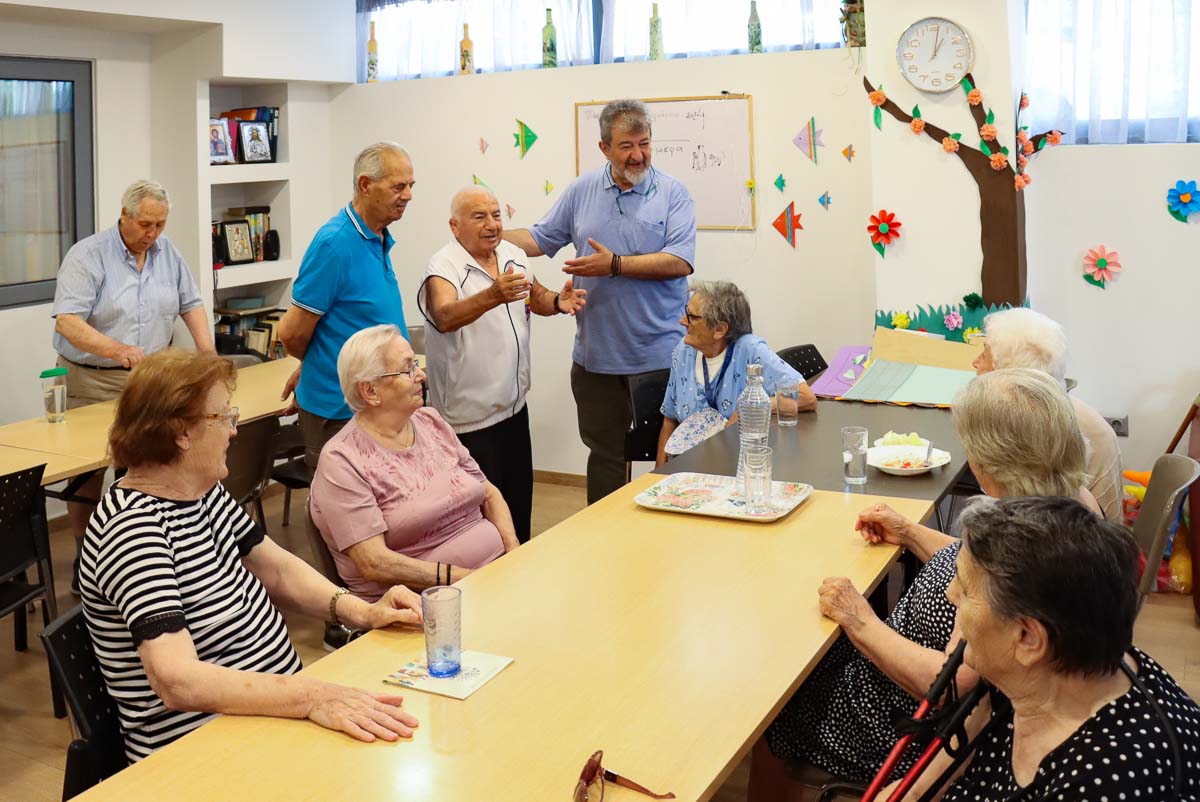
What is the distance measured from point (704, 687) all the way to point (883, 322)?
3279mm

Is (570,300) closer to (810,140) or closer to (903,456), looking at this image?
(903,456)

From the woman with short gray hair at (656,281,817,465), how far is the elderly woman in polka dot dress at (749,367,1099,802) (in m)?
1.48

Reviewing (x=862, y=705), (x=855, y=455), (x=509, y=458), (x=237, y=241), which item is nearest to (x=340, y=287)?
(x=509, y=458)

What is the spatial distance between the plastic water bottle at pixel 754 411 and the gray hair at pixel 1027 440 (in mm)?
1175

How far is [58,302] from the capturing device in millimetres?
4551

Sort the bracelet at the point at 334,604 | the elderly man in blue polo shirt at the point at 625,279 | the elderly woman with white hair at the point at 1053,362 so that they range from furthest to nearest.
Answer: the elderly man in blue polo shirt at the point at 625,279, the elderly woman with white hair at the point at 1053,362, the bracelet at the point at 334,604

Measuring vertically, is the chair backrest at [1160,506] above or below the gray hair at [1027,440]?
below

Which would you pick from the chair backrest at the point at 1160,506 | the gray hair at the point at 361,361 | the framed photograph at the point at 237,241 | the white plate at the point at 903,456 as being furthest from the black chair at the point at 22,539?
the chair backrest at the point at 1160,506

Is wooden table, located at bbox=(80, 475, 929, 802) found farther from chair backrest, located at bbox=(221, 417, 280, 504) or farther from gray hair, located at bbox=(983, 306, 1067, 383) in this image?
chair backrest, located at bbox=(221, 417, 280, 504)

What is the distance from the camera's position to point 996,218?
473cm

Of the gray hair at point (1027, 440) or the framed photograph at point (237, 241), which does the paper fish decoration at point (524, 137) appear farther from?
the gray hair at point (1027, 440)

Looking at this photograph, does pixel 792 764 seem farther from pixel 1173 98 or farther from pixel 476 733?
pixel 1173 98

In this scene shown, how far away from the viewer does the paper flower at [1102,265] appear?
16.1 ft

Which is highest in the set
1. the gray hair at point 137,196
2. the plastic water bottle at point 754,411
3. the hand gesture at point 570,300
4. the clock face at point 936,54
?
the clock face at point 936,54
